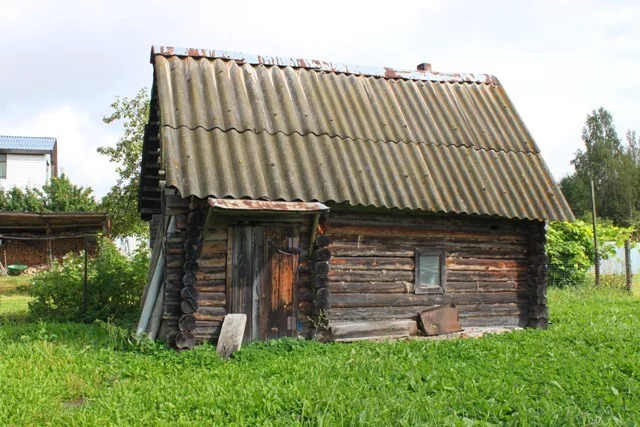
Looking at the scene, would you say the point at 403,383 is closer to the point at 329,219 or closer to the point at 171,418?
the point at 171,418

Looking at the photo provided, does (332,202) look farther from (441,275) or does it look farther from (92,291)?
(92,291)

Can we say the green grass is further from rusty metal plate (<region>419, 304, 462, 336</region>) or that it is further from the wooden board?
rusty metal plate (<region>419, 304, 462, 336</region>)

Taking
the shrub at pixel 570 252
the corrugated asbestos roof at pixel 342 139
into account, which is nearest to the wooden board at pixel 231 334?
the corrugated asbestos roof at pixel 342 139

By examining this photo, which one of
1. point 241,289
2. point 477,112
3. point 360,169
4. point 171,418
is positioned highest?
point 477,112

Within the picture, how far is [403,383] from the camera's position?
6895mm

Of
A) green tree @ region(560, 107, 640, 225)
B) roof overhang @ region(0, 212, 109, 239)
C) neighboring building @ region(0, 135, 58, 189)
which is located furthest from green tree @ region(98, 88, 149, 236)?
green tree @ region(560, 107, 640, 225)

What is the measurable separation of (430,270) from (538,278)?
2.30 metres

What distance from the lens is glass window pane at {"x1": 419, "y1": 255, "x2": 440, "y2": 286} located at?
11086 millimetres

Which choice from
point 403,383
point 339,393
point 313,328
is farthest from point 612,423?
point 313,328

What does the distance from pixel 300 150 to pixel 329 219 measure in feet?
4.37

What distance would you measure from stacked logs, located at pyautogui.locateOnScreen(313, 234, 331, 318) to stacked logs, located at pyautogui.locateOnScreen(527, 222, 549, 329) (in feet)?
14.6

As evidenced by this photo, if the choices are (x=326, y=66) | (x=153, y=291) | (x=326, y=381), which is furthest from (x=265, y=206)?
(x=326, y=66)

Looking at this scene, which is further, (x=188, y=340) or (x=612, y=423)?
(x=188, y=340)

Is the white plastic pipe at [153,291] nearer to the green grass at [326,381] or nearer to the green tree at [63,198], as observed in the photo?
the green grass at [326,381]
